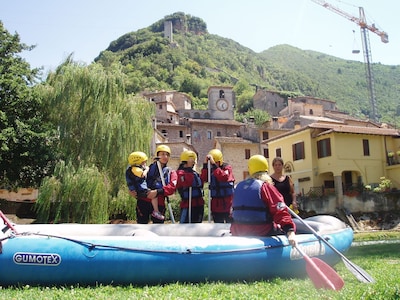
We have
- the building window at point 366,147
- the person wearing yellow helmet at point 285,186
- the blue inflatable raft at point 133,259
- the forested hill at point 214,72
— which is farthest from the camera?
the forested hill at point 214,72

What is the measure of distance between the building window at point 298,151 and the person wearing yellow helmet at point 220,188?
2796 cm

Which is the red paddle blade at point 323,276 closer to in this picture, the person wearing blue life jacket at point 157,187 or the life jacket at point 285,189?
the life jacket at point 285,189

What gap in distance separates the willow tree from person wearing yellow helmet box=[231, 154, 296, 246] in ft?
41.6

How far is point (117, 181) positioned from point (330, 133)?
66.6ft

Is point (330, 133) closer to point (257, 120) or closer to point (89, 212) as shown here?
point (89, 212)

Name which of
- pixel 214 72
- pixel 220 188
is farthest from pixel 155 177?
pixel 214 72

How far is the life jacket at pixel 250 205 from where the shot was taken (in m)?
6.27

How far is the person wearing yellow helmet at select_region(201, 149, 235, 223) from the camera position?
8883 mm

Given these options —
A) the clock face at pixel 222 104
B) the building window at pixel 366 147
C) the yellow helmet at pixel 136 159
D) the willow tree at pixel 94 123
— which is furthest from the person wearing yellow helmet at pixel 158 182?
the clock face at pixel 222 104

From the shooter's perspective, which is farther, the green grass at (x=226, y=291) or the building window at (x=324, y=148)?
the building window at (x=324, y=148)

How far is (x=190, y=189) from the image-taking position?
895 cm

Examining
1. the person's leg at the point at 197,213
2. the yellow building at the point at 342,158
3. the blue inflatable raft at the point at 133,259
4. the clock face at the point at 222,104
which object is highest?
the clock face at the point at 222,104

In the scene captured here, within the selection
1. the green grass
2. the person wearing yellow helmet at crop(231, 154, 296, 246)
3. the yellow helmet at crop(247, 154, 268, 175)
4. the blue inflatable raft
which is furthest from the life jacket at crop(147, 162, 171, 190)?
the green grass

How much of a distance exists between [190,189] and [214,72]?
13306 centimetres
